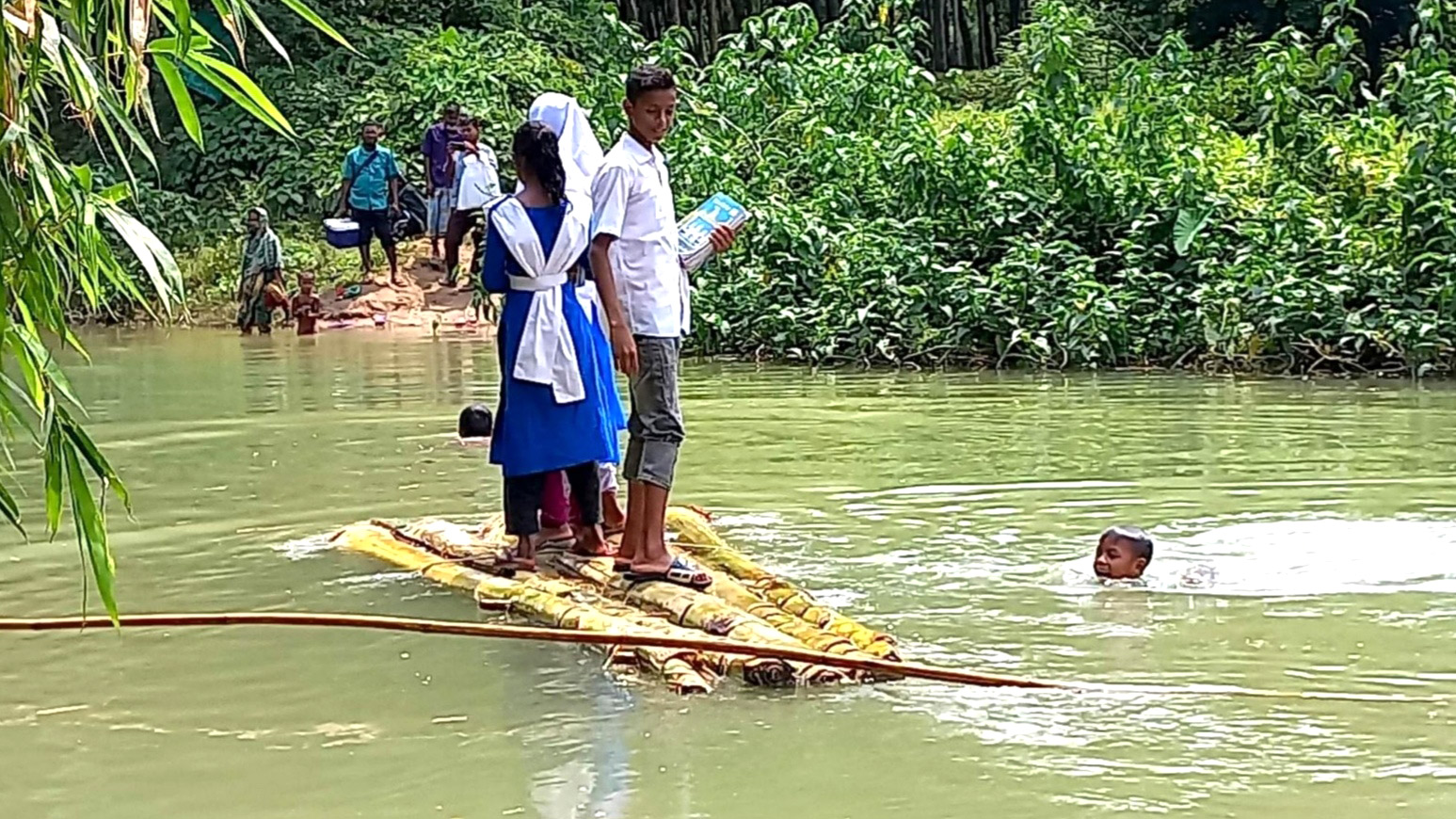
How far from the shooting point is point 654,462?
5.77 metres

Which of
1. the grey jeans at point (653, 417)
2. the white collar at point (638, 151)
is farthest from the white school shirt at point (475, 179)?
the grey jeans at point (653, 417)

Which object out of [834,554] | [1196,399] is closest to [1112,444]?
[1196,399]

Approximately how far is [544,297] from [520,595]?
90 cm

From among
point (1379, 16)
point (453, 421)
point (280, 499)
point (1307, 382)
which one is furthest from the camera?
point (1379, 16)

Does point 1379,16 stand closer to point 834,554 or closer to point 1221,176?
point 1221,176

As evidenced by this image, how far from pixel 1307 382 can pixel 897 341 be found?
10.0ft

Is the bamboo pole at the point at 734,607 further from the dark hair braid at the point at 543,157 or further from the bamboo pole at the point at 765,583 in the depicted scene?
the dark hair braid at the point at 543,157

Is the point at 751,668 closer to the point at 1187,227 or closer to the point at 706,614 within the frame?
the point at 706,614

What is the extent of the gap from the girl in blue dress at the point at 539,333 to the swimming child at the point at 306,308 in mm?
13042

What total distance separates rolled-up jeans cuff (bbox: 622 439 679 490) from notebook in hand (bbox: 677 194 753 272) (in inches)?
28.0

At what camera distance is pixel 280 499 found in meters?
8.24

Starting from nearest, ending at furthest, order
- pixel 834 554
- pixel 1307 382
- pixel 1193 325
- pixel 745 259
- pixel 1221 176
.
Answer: pixel 834 554, pixel 1307 382, pixel 1193 325, pixel 1221 176, pixel 745 259

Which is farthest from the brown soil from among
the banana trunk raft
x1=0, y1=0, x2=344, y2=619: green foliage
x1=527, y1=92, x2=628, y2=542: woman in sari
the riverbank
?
x1=0, y1=0, x2=344, y2=619: green foliage

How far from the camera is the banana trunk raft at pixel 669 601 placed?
4898mm
